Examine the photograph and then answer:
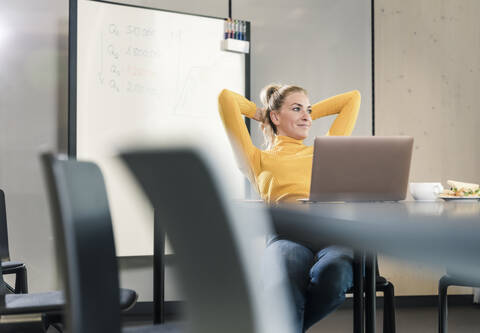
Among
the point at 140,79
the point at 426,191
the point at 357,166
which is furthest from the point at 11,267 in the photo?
the point at 426,191

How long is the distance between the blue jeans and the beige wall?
224 cm

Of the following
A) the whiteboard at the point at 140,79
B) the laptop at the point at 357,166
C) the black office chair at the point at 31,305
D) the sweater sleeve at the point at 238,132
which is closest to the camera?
the black office chair at the point at 31,305

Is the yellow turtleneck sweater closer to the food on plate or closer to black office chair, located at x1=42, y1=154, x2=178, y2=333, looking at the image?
the food on plate

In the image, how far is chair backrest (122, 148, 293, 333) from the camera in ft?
1.08

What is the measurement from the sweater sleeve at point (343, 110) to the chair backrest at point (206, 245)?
7.84ft

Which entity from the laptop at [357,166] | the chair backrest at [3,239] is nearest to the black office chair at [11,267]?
the chair backrest at [3,239]

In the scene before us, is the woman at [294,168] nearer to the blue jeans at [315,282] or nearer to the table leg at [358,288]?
the blue jeans at [315,282]

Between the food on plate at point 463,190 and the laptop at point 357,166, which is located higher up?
the laptop at point 357,166

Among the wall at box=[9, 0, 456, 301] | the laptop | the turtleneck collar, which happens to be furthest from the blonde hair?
the laptop

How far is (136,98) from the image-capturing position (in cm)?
317

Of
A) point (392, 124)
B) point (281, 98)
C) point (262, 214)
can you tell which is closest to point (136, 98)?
point (281, 98)

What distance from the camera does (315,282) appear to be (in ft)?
5.43

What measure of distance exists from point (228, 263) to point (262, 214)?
0.21 feet

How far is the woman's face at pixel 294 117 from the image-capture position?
2.50m
